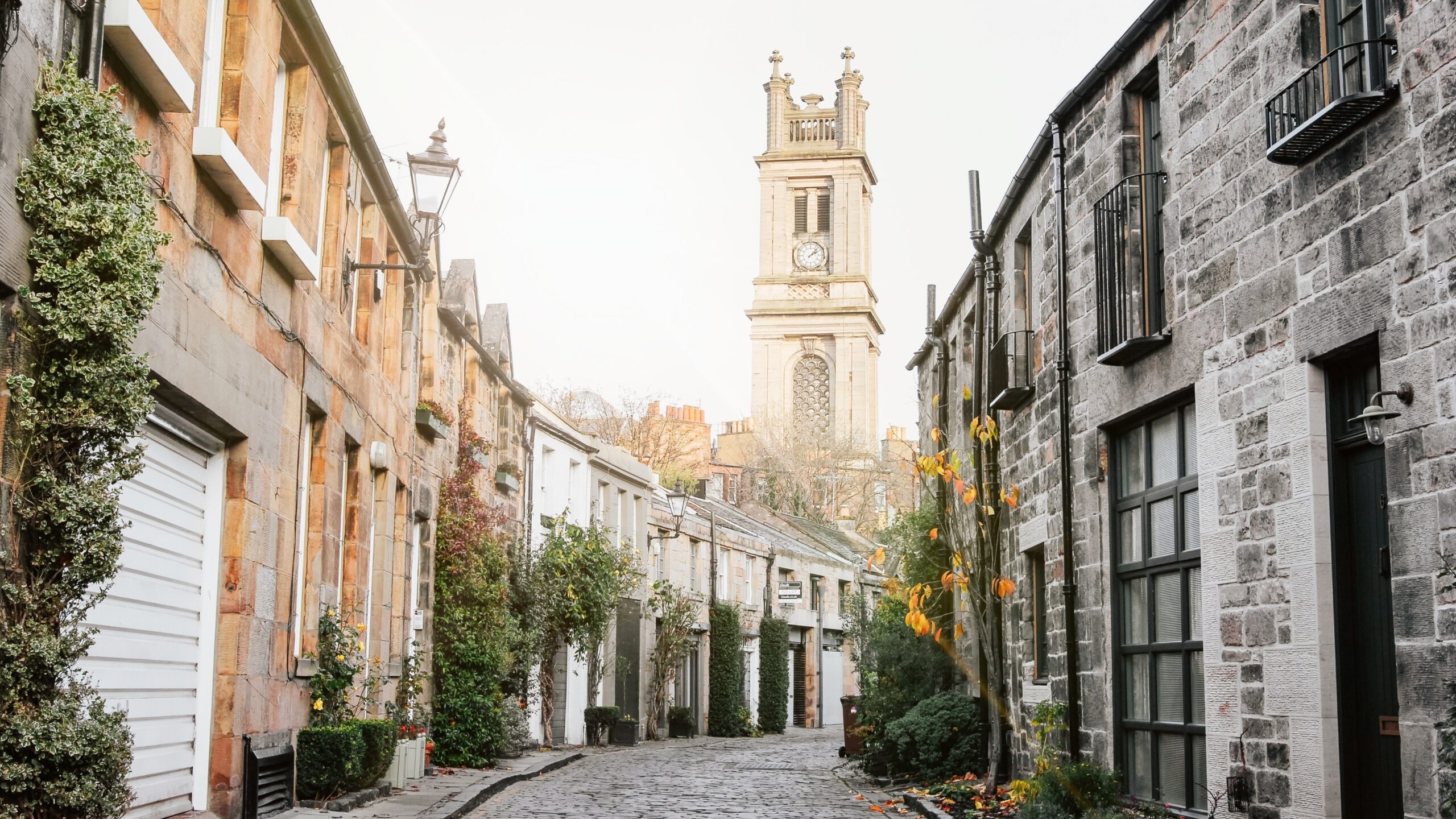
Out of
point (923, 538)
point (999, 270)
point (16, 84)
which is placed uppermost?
point (999, 270)

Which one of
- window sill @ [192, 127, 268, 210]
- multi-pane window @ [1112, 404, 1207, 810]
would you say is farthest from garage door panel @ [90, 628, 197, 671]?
multi-pane window @ [1112, 404, 1207, 810]

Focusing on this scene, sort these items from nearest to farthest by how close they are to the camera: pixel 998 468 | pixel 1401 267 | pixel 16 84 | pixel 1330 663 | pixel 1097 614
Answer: pixel 16 84 < pixel 1401 267 < pixel 1330 663 < pixel 1097 614 < pixel 998 468

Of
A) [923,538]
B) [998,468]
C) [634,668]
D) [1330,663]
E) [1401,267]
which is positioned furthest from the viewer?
[634,668]

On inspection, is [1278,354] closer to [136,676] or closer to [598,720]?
[136,676]

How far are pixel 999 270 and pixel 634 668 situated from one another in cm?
1815

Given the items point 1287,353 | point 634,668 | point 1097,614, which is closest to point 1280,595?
point 1287,353

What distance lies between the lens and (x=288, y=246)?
32.3 feet

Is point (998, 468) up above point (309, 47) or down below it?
below

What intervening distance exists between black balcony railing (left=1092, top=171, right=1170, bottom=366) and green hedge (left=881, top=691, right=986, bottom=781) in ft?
20.2

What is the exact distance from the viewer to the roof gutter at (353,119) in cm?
1052

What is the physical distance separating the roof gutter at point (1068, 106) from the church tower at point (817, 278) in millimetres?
59981

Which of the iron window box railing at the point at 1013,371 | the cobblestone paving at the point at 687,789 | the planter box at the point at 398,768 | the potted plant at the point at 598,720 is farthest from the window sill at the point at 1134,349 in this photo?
the potted plant at the point at 598,720

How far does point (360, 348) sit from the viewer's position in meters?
→ 13.6

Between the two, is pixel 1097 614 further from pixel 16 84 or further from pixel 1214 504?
pixel 16 84
